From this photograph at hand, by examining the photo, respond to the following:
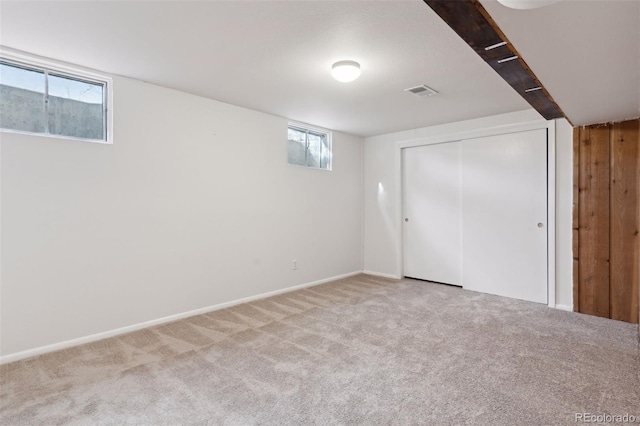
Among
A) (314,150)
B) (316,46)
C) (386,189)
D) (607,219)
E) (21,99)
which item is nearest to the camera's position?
(316,46)

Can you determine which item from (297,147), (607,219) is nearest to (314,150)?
→ (297,147)

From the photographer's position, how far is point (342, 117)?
4.40 m

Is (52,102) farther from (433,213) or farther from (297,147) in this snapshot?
(433,213)

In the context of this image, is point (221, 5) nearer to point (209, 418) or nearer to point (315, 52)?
point (315, 52)

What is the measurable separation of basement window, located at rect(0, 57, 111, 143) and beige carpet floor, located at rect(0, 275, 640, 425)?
1.86 m

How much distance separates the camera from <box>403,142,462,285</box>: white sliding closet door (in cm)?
475

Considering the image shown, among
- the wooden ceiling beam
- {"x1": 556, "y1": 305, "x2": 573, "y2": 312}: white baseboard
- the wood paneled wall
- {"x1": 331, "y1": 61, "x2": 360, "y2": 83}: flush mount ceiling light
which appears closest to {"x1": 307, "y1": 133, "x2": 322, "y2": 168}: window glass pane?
{"x1": 331, "y1": 61, "x2": 360, "y2": 83}: flush mount ceiling light

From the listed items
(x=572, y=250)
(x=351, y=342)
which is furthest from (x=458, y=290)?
(x=351, y=342)

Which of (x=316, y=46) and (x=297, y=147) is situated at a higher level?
(x=316, y=46)

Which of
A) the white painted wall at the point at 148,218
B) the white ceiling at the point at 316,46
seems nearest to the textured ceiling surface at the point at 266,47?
the white ceiling at the point at 316,46

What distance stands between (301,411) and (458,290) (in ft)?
11.1

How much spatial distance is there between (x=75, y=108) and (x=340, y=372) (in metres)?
3.16

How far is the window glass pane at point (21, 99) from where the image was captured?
2561mm

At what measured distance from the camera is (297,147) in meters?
4.79
